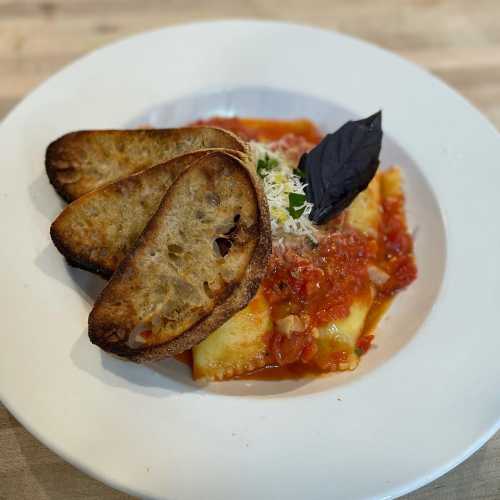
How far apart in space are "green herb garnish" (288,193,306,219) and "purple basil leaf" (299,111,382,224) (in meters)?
0.08

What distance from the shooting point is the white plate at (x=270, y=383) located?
1.90 meters

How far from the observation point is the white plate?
1899 mm

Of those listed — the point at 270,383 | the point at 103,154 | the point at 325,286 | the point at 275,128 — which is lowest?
the point at 270,383

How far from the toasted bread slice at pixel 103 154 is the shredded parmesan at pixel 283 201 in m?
0.43

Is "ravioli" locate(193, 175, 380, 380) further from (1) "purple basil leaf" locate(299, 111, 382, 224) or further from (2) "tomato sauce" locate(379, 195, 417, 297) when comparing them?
(1) "purple basil leaf" locate(299, 111, 382, 224)

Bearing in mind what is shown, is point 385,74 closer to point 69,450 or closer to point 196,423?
point 196,423

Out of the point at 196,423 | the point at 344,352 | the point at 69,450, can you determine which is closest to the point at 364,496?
the point at 196,423

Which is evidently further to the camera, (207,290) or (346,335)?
(346,335)

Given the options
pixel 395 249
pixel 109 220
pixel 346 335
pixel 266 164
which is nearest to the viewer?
pixel 109 220

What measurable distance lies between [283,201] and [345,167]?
35 cm

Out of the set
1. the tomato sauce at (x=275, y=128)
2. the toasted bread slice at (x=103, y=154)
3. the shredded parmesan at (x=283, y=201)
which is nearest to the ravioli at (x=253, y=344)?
the shredded parmesan at (x=283, y=201)

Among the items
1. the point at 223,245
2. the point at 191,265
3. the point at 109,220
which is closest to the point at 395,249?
the point at 223,245

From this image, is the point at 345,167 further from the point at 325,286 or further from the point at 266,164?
the point at 325,286

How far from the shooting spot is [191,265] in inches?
87.2
